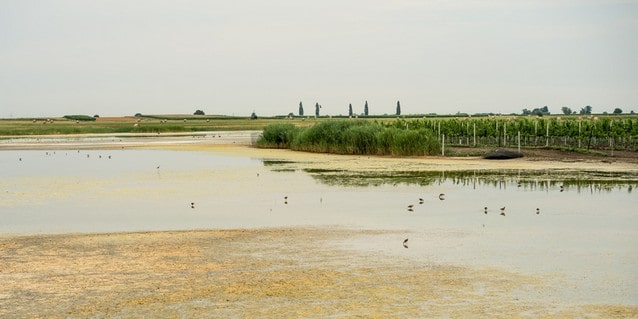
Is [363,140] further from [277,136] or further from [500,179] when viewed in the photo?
[500,179]

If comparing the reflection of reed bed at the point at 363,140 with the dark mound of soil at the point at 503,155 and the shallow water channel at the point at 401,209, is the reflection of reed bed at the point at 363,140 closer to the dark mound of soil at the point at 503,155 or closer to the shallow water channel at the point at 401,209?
the dark mound of soil at the point at 503,155

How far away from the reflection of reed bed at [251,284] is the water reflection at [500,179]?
15.9 meters

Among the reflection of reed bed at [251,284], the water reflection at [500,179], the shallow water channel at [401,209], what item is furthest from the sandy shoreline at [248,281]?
the water reflection at [500,179]

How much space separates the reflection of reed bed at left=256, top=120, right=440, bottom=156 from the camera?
56750 millimetres

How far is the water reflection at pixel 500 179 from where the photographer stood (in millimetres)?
35250

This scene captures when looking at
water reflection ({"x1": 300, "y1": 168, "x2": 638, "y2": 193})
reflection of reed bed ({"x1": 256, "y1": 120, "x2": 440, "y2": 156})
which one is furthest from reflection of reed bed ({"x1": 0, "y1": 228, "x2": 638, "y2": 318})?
reflection of reed bed ({"x1": 256, "y1": 120, "x2": 440, "y2": 156})

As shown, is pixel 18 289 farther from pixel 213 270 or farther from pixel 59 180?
pixel 59 180

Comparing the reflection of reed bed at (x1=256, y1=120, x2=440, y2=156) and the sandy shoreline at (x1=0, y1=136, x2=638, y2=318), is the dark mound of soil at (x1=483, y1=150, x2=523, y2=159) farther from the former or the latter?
the sandy shoreline at (x1=0, y1=136, x2=638, y2=318)

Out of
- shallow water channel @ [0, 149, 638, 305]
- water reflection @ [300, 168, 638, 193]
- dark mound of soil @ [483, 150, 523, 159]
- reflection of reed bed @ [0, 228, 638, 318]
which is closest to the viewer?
reflection of reed bed @ [0, 228, 638, 318]

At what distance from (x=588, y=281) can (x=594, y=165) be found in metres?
31.8

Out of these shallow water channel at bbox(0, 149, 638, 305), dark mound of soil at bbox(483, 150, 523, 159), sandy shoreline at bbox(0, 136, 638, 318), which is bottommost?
dark mound of soil at bbox(483, 150, 523, 159)

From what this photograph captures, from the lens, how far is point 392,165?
47906mm

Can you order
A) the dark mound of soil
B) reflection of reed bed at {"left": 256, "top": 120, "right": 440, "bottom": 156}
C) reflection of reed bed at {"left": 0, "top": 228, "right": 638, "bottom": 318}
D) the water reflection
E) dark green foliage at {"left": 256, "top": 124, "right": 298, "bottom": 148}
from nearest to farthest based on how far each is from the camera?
reflection of reed bed at {"left": 0, "top": 228, "right": 638, "bottom": 318}, the water reflection, the dark mound of soil, reflection of reed bed at {"left": 256, "top": 120, "right": 440, "bottom": 156}, dark green foliage at {"left": 256, "top": 124, "right": 298, "bottom": 148}

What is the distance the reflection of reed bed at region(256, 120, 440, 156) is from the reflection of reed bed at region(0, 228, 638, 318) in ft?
118
